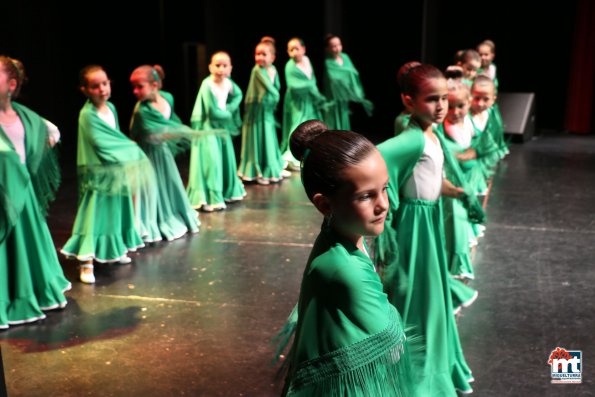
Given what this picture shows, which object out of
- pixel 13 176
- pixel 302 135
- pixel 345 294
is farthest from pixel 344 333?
pixel 13 176

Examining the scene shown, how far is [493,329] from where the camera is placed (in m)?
4.07

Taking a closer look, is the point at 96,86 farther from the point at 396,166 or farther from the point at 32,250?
the point at 396,166

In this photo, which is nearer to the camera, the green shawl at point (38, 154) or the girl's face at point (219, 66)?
the green shawl at point (38, 154)

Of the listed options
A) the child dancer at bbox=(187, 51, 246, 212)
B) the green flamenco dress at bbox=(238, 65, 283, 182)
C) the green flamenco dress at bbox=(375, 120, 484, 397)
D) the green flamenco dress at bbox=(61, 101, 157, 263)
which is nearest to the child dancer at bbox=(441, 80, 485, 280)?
the green flamenco dress at bbox=(375, 120, 484, 397)

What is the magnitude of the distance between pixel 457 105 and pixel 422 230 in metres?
1.65

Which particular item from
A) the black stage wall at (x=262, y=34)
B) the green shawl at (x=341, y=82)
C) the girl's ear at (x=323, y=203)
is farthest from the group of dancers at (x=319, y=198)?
the black stage wall at (x=262, y=34)

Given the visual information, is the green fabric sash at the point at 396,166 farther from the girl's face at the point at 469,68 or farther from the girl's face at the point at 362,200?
the girl's face at the point at 469,68

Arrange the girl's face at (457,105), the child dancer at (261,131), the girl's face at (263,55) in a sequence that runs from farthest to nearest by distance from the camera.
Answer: the child dancer at (261,131), the girl's face at (263,55), the girl's face at (457,105)

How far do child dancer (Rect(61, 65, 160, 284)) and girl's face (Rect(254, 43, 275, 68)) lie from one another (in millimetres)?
2792

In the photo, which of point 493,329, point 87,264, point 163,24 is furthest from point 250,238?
point 163,24

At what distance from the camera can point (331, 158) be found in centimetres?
176

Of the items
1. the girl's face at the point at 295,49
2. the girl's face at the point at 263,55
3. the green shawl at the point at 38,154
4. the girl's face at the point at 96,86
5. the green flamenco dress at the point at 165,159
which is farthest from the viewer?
the girl's face at the point at 295,49

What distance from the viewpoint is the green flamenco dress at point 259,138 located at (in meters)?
7.97

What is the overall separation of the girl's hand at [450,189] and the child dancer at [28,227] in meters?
2.15
